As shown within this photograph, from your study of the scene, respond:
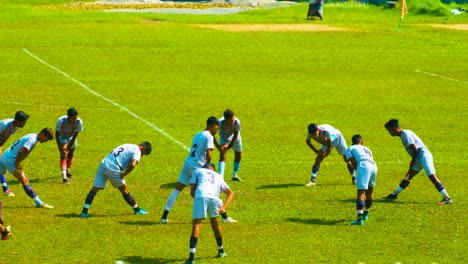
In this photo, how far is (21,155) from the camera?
25.1 m

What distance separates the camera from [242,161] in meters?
33.3

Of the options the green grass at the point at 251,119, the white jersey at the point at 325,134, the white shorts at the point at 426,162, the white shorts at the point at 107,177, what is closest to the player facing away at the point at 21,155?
the green grass at the point at 251,119

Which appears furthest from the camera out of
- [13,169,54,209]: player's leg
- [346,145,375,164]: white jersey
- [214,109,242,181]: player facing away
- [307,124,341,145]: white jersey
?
[307,124,341,145]: white jersey

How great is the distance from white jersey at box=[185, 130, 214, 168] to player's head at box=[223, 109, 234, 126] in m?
4.15

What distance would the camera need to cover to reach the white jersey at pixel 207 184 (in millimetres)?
21109

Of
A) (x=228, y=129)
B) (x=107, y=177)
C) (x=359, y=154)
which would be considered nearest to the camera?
(x=107, y=177)

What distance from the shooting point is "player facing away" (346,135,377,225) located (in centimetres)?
2466

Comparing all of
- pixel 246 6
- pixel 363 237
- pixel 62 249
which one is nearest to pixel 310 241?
pixel 363 237

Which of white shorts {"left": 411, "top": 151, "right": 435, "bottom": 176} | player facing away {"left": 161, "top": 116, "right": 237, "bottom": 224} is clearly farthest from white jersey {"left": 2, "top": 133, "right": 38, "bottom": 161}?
white shorts {"left": 411, "top": 151, "right": 435, "bottom": 176}

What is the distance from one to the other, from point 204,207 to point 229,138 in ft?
29.8

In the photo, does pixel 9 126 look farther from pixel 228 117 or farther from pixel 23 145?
pixel 228 117

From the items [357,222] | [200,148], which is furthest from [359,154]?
[200,148]

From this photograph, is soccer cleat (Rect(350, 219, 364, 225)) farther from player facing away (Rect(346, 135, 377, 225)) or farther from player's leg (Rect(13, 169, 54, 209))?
player's leg (Rect(13, 169, 54, 209))

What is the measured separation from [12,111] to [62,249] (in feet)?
69.1
